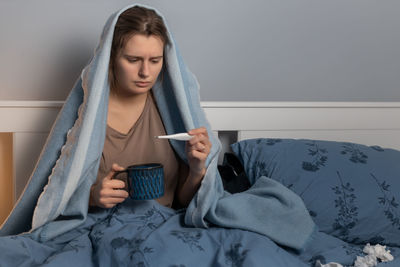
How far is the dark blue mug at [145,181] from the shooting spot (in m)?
1.16

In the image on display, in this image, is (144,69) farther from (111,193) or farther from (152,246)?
(152,246)

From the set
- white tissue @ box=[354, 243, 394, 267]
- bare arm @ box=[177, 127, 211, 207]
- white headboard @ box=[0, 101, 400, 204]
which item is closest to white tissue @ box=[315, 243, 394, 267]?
white tissue @ box=[354, 243, 394, 267]

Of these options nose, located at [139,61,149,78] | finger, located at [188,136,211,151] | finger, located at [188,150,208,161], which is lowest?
finger, located at [188,150,208,161]

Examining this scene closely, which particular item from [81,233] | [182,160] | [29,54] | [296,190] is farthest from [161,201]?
[29,54]

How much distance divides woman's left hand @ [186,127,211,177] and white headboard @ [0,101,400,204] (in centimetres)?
44

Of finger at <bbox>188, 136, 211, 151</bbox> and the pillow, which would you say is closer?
finger at <bbox>188, 136, 211, 151</bbox>

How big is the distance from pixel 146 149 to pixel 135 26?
1.12 feet

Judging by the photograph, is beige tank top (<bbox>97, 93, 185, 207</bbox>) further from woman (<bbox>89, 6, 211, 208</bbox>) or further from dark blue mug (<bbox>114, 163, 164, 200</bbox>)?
dark blue mug (<bbox>114, 163, 164, 200</bbox>)

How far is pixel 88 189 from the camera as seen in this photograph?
131cm

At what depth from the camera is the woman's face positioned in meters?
1.31

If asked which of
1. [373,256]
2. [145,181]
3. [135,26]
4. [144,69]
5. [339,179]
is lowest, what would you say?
[373,256]

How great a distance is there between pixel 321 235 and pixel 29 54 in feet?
3.48

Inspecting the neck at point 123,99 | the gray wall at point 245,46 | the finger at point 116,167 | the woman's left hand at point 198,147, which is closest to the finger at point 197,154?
the woman's left hand at point 198,147

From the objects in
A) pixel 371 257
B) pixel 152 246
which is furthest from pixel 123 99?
pixel 371 257
